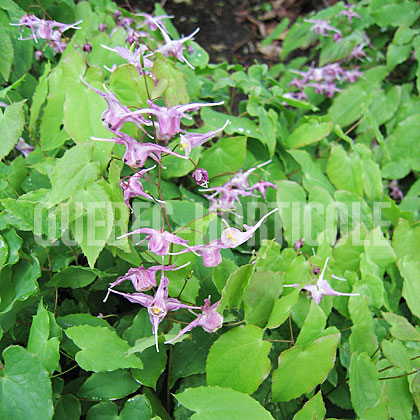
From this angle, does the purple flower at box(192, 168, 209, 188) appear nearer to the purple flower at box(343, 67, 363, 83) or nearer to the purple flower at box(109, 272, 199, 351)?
the purple flower at box(109, 272, 199, 351)

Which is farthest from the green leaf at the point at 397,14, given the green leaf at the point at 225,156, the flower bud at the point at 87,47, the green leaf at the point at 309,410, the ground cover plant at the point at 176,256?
the green leaf at the point at 309,410

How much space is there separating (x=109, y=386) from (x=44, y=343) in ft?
0.49

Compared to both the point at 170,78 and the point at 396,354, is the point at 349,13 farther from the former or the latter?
the point at 396,354

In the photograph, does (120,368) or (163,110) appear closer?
(163,110)

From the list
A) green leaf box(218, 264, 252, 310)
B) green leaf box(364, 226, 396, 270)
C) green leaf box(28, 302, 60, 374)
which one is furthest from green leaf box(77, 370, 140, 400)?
green leaf box(364, 226, 396, 270)

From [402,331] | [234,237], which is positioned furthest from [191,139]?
[402,331]

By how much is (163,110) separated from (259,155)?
0.67 m

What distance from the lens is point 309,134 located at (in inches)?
49.0

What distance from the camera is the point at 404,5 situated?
164cm

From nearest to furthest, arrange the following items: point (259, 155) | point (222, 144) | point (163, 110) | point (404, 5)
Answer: point (163, 110), point (222, 144), point (259, 155), point (404, 5)

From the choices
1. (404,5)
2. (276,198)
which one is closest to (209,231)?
(276,198)

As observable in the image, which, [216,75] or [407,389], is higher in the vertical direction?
[216,75]

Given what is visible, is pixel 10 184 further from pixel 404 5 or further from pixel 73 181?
pixel 404 5

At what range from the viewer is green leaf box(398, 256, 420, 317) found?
103cm
